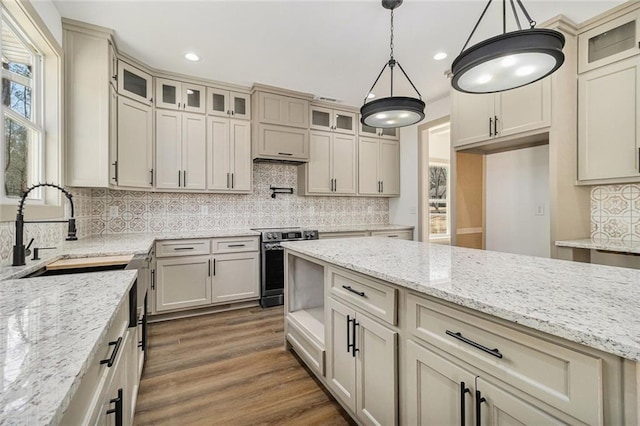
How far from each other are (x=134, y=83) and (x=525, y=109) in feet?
12.3

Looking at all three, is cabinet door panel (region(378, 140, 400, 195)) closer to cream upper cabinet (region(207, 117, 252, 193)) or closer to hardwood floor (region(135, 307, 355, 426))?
cream upper cabinet (region(207, 117, 252, 193))

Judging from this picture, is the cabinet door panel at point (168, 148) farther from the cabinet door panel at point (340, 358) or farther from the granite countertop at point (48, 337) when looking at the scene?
the cabinet door panel at point (340, 358)

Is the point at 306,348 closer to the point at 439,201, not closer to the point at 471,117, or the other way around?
the point at 471,117

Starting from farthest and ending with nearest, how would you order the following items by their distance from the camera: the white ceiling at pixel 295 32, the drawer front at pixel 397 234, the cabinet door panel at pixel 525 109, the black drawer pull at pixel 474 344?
the drawer front at pixel 397 234, the cabinet door panel at pixel 525 109, the white ceiling at pixel 295 32, the black drawer pull at pixel 474 344

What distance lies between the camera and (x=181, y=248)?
318cm

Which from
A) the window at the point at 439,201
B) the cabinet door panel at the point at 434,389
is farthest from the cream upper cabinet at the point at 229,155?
the window at the point at 439,201

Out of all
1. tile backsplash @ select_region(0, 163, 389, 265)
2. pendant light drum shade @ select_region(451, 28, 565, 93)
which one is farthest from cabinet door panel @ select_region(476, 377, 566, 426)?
tile backsplash @ select_region(0, 163, 389, 265)

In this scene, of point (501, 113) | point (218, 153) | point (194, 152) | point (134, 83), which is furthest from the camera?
point (218, 153)

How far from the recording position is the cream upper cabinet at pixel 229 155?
3590 millimetres

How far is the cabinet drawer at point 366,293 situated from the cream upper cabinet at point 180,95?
282cm

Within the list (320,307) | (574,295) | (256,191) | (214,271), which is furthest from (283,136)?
(574,295)

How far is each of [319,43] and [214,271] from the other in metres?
2.60

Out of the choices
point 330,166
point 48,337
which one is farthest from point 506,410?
point 330,166

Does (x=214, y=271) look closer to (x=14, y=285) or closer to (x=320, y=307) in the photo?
(x=320, y=307)
